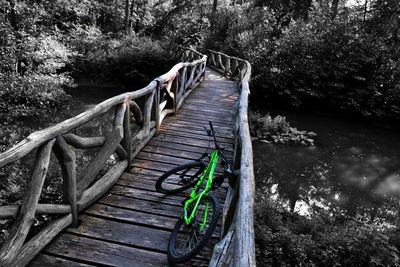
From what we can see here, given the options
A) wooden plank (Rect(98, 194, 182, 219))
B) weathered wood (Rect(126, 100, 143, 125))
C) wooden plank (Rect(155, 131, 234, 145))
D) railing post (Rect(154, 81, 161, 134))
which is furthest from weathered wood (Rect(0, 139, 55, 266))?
wooden plank (Rect(155, 131, 234, 145))

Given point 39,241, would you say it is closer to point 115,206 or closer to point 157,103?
point 115,206

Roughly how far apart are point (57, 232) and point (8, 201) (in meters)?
4.27

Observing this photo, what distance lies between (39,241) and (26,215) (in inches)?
21.0

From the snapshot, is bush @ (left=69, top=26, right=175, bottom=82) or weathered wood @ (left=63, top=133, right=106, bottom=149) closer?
weathered wood @ (left=63, top=133, right=106, bottom=149)

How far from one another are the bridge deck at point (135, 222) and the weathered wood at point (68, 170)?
0.96 ft

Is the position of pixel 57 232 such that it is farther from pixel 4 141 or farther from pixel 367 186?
pixel 367 186

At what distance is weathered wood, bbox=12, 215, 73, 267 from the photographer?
10.2ft

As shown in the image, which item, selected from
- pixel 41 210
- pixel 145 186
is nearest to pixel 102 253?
pixel 41 210

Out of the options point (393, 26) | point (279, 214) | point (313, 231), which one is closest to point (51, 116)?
point (279, 214)

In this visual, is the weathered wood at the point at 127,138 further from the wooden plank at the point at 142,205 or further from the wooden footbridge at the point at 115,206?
the wooden plank at the point at 142,205

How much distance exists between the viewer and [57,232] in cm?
367

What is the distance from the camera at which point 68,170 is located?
3.62 metres

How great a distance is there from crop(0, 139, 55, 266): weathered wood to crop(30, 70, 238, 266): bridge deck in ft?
1.52

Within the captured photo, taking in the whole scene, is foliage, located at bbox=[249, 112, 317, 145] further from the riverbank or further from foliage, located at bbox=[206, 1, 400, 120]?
foliage, located at bbox=[206, 1, 400, 120]
